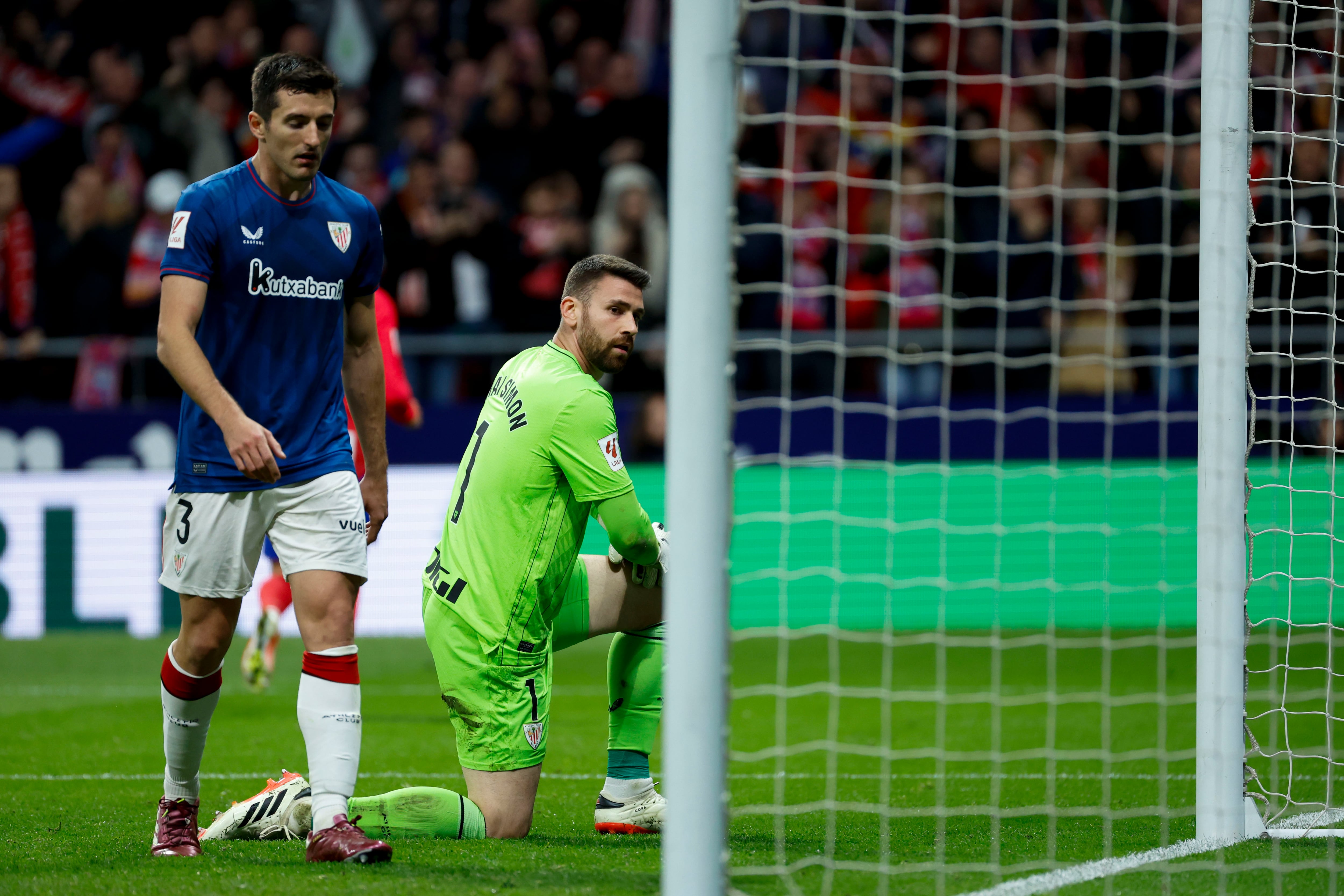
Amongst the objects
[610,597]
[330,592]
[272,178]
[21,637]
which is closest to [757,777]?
[610,597]

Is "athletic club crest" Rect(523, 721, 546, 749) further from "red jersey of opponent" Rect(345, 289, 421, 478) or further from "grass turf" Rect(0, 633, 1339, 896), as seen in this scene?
"red jersey of opponent" Rect(345, 289, 421, 478)

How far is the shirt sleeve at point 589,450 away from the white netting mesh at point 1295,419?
5.83 ft

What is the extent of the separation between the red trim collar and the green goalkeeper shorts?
1176 mm

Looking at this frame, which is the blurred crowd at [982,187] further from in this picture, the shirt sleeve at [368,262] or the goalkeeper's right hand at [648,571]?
the shirt sleeve at [368,262]

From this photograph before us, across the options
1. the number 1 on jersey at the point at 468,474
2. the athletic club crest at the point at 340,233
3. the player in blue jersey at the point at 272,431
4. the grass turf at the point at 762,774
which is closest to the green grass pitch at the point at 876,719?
the grass turf at the point at 762,774

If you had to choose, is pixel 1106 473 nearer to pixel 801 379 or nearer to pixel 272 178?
pixel 272 178

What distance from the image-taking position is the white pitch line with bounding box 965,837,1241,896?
133 inches

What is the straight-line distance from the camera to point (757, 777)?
5262mm

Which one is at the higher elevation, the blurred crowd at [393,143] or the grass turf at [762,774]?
the blurred crowd at [393,143]

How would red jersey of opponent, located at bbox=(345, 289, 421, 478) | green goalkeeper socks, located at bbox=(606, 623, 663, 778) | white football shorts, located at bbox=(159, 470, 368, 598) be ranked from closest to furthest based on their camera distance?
white football shorts, located at bbox=(159, 470, 368, 598), green goalkeeper socks, located at bbox=(606, 623, 663, 778), red jersey of opponent, located at bbox=(345, 289, 421, 478)

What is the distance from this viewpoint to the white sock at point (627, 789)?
13.9 ft

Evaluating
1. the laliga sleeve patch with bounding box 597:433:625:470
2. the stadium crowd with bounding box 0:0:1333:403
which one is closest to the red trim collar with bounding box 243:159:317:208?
the laliga sleeve patch with bounding box 597:433:625:470

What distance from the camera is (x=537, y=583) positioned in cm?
406

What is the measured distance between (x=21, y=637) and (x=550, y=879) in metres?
7.44
